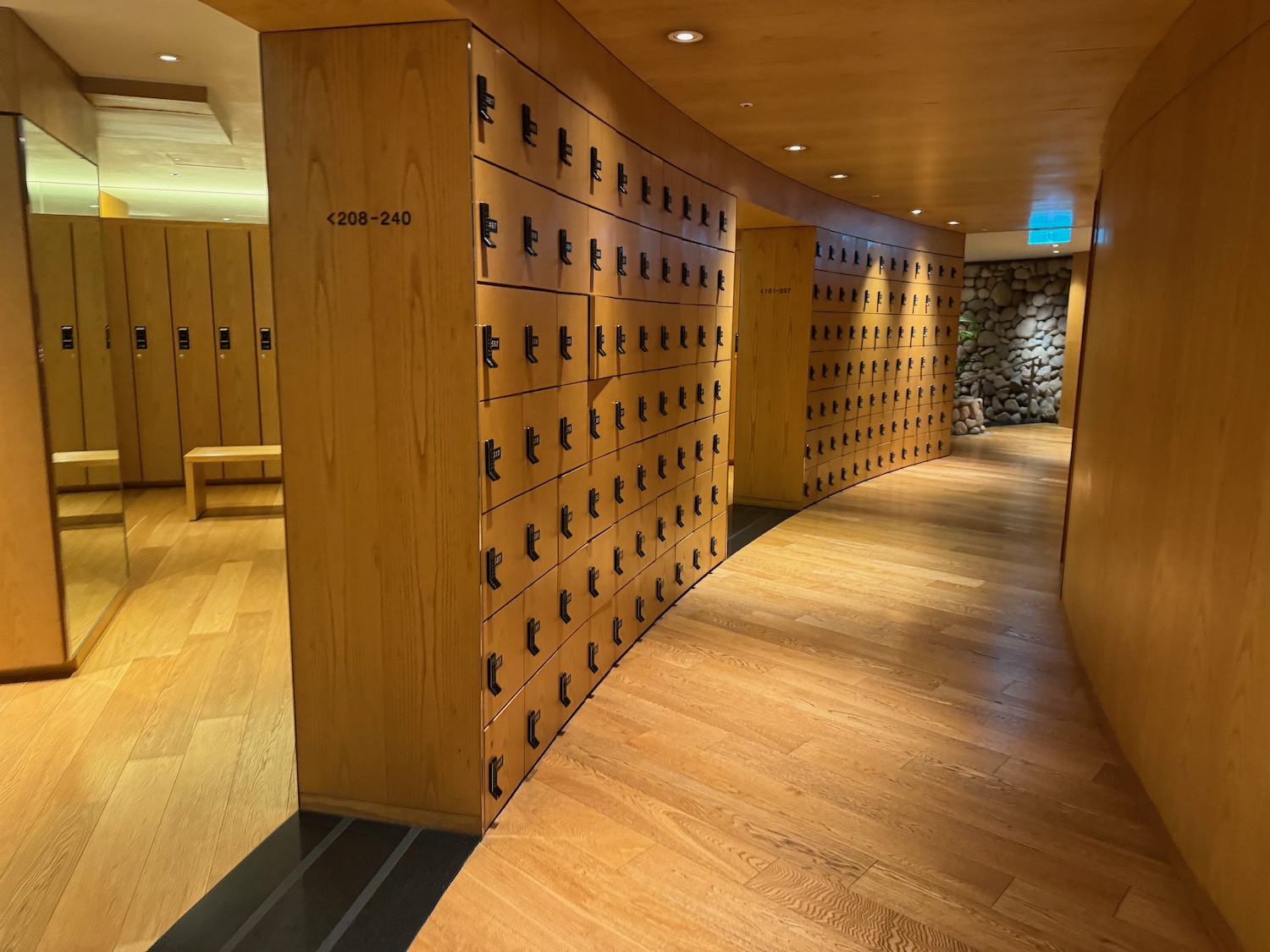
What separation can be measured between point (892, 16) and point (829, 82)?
791mm

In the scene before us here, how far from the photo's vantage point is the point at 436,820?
2.56m

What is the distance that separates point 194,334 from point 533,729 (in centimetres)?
613

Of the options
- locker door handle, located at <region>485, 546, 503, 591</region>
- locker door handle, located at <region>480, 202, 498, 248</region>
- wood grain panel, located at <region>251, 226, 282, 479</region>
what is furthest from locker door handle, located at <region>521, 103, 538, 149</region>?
wood grain panel, located at <region>251, 226, 282, 479</region>

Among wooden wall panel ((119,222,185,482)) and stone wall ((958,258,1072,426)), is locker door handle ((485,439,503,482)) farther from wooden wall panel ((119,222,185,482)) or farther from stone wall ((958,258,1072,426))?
stone wall ((958,258,1072,426))

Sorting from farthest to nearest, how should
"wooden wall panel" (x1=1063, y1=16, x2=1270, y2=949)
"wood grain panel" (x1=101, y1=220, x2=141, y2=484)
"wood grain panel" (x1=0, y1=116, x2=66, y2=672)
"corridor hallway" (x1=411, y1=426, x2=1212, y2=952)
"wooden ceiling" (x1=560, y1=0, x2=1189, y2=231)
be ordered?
"wood grain panel" (x1=101, y1=220, x2=141, y2=484)
"wood grain panel" (x1=0, y1=116, x2=66, y2=672)
"wooden ceiling" (x1=560, y1=0, x2=1189, y2=231)
"corridor hallway" (x1=411, y1=426, x2=1212, y2=952)
"wooden wall panel" (x1=1063, y1=16, x2=1270, y2=949)

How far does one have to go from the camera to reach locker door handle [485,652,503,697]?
252cm

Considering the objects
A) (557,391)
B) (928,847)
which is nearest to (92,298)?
(557,391)

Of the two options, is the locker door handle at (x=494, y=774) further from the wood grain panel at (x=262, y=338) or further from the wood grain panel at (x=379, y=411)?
the wood grain panel at (x=262, y=338)

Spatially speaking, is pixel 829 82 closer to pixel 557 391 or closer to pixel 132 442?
pixel 557 391

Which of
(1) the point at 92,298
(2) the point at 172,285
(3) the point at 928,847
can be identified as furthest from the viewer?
(2) the point at 172,285

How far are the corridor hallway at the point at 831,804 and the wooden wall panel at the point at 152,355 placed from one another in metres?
5.29

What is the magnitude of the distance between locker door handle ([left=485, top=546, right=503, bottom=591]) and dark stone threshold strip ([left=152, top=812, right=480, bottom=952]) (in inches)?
30.0

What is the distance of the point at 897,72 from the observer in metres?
3.64

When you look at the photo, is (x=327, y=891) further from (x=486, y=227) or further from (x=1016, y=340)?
(x=1016, y=340)
